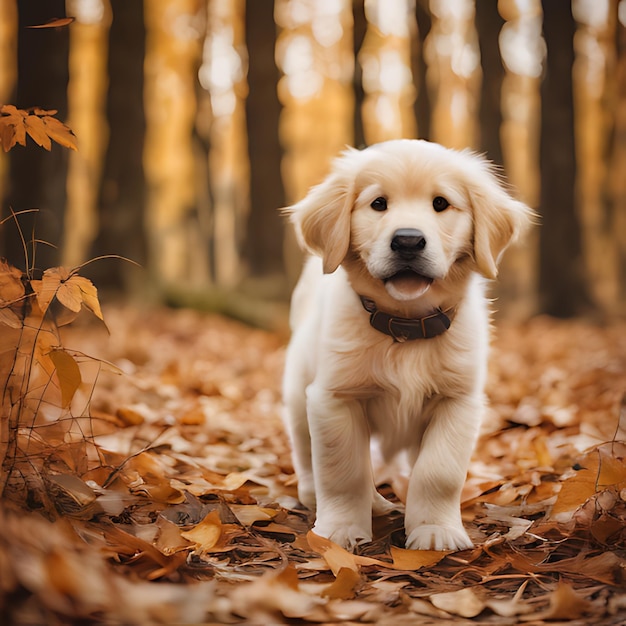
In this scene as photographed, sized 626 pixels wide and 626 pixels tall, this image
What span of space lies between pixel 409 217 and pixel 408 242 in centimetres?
14

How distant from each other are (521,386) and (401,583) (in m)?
4.03

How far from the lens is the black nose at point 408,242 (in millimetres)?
2461

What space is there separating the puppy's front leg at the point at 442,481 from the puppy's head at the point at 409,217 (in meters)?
0.53

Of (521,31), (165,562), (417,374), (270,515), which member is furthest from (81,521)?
(521,31)

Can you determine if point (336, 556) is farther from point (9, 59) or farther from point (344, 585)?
point (9, 59)

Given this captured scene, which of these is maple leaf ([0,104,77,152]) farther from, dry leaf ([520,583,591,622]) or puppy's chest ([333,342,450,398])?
dry leaf ([520,583,591,622])

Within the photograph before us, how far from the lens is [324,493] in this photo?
2.74 m

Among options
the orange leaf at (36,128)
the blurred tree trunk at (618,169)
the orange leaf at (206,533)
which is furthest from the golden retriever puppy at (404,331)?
the blurred tree trunk at (618,169)

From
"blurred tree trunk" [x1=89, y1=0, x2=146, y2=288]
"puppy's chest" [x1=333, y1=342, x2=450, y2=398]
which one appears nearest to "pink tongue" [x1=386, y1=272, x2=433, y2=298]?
"puppy's chest" [x1=333, y1=342, x2=450, y2=398]

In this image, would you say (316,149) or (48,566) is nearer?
(48,566)

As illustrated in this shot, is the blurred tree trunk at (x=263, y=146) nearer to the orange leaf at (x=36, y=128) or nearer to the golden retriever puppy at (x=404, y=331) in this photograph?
the golden retriever puppy at (x=404, y=331)

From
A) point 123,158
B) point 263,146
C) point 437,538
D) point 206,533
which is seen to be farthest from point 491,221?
point 263,146

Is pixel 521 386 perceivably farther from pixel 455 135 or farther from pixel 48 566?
→ pixel 455 135

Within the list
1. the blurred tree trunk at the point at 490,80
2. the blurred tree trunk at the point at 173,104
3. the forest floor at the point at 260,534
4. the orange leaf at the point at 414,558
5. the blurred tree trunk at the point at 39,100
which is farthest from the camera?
the blurred tree trunk at the point at 173,104
